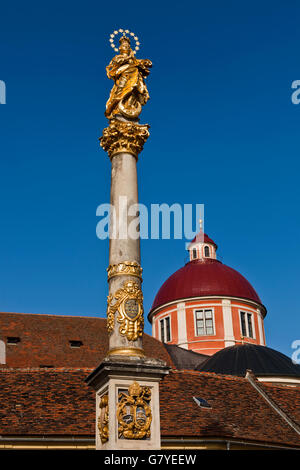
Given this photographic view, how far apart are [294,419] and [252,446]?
3378 millimetres

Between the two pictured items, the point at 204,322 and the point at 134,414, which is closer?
the point at 134,414

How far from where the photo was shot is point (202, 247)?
48406 millimetres

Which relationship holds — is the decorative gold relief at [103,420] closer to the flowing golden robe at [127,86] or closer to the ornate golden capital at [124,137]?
the ornate golden capital at [124,137]

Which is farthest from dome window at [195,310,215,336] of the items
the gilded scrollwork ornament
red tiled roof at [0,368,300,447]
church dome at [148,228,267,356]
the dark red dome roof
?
the gilded scrollwork ornament

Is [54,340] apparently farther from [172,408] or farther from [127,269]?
[127,269]

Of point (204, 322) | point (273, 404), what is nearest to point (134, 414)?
point (273, 404)

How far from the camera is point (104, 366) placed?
947cm

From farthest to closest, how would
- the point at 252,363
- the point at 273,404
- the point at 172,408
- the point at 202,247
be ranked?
the point at 202,247
the point at 252,363
the point at 273,404
the point at 172,408

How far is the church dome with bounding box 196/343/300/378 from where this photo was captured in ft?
105

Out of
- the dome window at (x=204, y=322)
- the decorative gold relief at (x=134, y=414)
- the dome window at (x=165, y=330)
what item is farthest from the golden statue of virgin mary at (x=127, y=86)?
the dome window at (x=165, y=330)

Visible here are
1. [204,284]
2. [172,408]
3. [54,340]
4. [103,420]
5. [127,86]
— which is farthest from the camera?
[204,284]

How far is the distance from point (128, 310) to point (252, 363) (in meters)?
23.8

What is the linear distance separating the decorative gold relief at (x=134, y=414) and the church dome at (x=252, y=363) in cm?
2306
